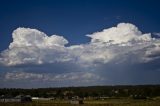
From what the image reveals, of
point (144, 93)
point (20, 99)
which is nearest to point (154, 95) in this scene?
point (144, 93)

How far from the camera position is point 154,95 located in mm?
159500

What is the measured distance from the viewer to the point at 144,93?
16712 cm

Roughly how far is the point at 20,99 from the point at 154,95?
211 ft

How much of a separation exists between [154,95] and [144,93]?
8.27m

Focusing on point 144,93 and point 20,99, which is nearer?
point 20,99

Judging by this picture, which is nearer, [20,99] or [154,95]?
[20,99]

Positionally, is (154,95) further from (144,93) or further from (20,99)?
(20,99)

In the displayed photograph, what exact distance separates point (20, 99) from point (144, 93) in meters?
65.4

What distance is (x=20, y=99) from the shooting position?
130 metres
